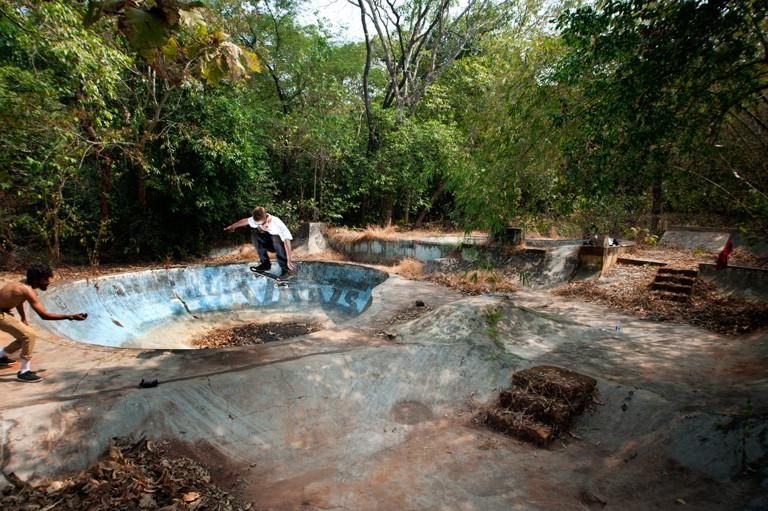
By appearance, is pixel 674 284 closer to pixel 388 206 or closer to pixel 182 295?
pixel 388 206

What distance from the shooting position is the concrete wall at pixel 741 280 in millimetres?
7621

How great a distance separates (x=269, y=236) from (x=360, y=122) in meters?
10.6

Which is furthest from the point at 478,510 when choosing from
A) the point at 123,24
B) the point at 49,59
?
the point at 49,59

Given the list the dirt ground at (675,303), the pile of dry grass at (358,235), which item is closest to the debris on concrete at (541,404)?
the dirt ground at (675,303)

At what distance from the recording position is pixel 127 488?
323cm

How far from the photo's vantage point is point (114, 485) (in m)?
3.25

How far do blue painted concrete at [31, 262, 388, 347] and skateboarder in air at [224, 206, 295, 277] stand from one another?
1884mm

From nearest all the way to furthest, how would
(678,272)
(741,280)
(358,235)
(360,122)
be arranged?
(741,280), (678,272), (358,235), (360,122)

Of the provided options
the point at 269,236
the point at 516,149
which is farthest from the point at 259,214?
the point at 516,149

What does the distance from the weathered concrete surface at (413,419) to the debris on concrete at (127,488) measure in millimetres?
230

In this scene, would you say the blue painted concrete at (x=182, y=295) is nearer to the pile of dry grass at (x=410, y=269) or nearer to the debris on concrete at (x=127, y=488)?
the pile of dry grass at (x=410, y=269)

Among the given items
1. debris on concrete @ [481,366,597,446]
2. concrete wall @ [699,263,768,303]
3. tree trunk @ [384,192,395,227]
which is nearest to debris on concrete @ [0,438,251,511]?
debris on concrete @ [481,366,597,446]

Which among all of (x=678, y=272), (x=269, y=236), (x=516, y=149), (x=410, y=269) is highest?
(x=516, y=149)

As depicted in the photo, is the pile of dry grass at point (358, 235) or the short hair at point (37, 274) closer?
the short hair at point (37, 274)
